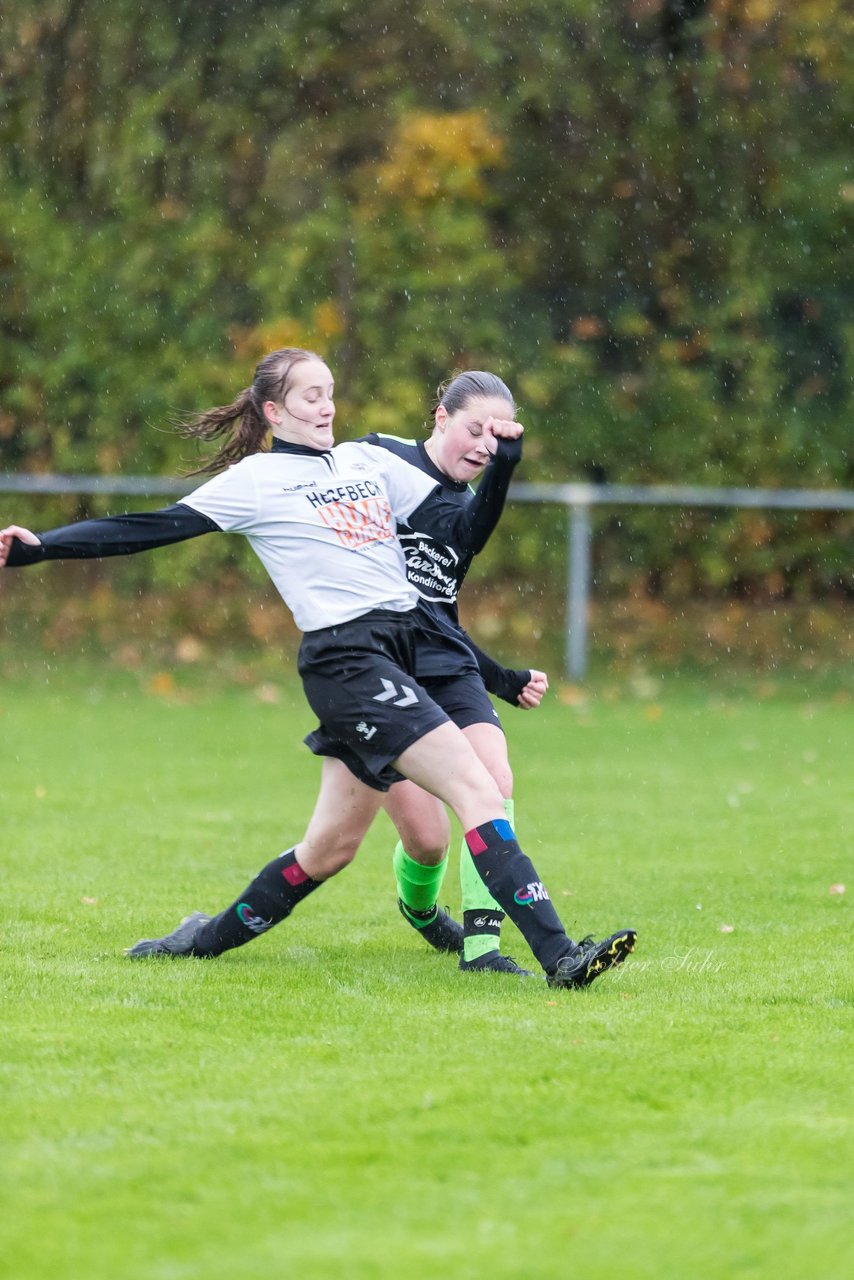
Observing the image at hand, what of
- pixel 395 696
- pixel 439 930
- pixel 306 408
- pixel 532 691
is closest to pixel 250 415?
pixel 306 408

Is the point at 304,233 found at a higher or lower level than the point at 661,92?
lower

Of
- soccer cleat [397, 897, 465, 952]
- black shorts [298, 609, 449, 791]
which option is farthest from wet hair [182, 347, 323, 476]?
soccer cleat [397, 897, 465, 952]

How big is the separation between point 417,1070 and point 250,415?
7.48 ft

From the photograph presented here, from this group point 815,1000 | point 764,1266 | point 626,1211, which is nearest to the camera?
point 764,1266

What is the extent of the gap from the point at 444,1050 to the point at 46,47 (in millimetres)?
15125

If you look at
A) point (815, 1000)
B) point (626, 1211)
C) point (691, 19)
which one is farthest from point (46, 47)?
point (626, 1211)

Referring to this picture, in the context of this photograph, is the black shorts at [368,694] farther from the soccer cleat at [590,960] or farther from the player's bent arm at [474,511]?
the soccer cleat at [590,960]

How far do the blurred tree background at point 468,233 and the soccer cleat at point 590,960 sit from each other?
40.5ft

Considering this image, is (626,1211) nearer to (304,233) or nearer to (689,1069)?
(689,1069)

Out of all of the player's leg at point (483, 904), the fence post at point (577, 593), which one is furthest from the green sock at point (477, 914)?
the fence post at point (577, 593)

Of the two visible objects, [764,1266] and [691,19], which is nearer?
[764,1266]

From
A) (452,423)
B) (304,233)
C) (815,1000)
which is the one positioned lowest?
(815,1000)

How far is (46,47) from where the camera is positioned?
58.1ft

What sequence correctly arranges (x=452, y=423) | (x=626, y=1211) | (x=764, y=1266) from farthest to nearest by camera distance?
1. (x=452, y=423)
2. (x=626, y=1211)
3. (x=764, y=1266)
